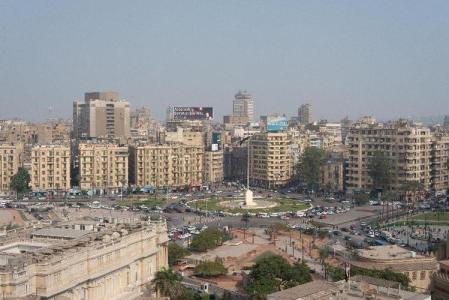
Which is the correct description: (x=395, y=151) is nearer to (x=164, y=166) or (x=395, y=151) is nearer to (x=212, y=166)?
(x=212, y=166)

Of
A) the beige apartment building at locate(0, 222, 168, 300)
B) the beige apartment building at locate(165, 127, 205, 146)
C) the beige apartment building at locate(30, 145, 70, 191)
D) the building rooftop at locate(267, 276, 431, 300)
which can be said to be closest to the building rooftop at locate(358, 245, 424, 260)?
the building rooftop at locate(267, 276, 431, 300)

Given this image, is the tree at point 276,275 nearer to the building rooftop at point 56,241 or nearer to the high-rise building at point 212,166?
the building rooftop at point 56,241

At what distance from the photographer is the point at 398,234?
84.8 m

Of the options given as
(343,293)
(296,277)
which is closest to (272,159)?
(296,277)

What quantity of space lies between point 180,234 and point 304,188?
176 ft

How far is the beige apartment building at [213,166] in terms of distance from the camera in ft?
463

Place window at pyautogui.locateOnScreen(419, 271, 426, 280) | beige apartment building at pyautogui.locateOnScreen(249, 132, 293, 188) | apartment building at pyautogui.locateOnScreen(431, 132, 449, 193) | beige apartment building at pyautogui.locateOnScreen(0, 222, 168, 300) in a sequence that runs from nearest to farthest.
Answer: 1. beige apartment building at pyautogui.locateOnScreen(0, 222, 168, 300)
2. window at pyautogui.locateOnScreen(419, 271, 426, 280)
3. apartment building at pyautogui.locateOnScreen(431, 132, 449, 193)
4. beige apartment building at pyautogui.locateOnScreen(249, 132, 293, 188)

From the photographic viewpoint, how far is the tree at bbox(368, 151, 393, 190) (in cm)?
11544

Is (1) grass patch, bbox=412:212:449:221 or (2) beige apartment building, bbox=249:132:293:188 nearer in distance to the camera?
(1) grass patch, bbox=412:212:449:221

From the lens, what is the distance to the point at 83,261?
44.9 m

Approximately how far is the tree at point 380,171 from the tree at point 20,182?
57.3 meters

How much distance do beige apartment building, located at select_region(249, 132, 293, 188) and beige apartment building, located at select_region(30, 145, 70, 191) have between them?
120ft

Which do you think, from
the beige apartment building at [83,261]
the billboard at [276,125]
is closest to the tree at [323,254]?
the beige apartment building at [83,261]

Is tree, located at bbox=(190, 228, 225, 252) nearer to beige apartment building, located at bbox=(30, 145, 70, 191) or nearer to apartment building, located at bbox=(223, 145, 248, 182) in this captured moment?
beige apartment building, located at bbox=(30, 145, 70, 191)
